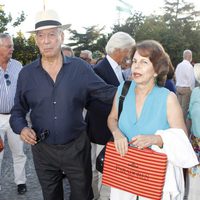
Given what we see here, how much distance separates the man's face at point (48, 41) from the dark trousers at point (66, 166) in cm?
74

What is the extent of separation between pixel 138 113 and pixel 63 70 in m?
0.75

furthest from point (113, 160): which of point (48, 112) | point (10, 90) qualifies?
point (10, 90)

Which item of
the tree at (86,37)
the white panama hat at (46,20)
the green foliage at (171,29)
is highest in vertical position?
the white panama hat at (46,20)

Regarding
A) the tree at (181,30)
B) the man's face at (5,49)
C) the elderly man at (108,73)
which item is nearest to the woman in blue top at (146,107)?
the elderly man at (108,73)

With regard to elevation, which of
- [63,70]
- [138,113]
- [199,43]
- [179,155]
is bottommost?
[199,43]

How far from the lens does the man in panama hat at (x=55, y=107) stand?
2770mm

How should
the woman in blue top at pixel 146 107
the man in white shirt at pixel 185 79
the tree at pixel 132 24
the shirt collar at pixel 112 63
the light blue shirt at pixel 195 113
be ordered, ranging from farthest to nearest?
the tree at pixel 132 24, the man in white shirt at pixel 185 79, the shirt collar at pixel 112 63, the light blue shirt at pixel 195 113, the woman in blue top at pixel 146 107

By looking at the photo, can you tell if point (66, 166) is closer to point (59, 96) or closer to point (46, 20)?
point (59, 96)

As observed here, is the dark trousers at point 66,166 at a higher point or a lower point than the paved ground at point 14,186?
higher

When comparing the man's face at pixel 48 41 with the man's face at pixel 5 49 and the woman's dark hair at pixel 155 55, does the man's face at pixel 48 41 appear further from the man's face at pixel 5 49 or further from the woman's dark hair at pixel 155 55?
the man's face at pixel 5 49

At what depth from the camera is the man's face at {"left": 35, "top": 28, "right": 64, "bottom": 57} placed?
9.08 ft

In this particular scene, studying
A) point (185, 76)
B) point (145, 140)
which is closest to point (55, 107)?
point (145, 140)

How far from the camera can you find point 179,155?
221 cm

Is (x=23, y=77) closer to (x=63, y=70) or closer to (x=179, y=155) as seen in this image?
(x=63, y=70)
